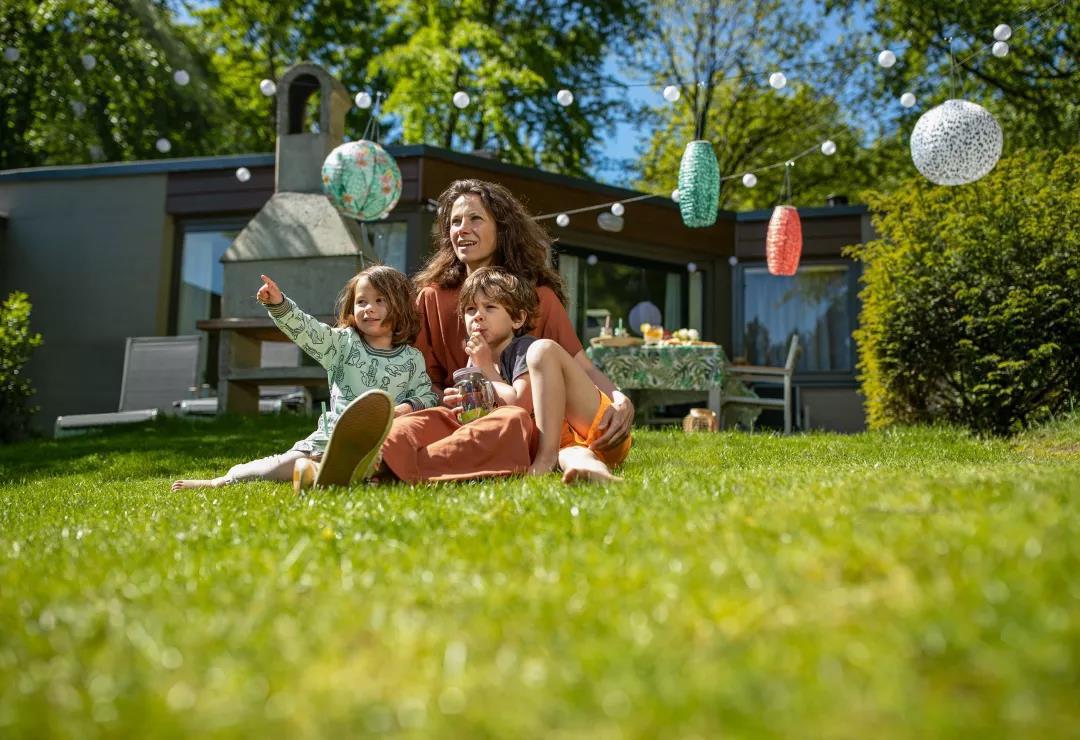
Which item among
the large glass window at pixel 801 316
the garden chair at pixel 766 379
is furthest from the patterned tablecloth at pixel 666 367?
the large glass window at pixel 801 316

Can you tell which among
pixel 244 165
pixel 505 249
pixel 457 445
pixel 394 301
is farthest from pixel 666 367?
pixel 457 445

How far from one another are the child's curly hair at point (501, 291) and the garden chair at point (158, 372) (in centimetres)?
749

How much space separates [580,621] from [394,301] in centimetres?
332

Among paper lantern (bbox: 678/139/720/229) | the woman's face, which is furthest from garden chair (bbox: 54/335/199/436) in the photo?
the woman's face

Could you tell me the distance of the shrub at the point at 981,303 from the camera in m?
7.67

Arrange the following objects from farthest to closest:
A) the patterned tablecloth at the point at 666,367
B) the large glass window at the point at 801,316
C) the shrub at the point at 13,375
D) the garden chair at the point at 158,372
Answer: the large glass window at the point at 801,316
the garden chair at the point at 158,372
the patterned tablecloth at the point at 666,367
the shrub at the point at 13,375

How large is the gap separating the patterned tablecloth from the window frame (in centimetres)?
436

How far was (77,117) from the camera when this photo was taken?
20.0 metres

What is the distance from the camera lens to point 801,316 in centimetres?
1457

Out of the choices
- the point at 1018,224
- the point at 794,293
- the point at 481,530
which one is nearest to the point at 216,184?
the point at 794,293

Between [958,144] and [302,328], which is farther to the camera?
[958,144]

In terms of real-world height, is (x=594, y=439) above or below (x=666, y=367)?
below

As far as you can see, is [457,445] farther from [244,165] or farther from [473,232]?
[244,165]

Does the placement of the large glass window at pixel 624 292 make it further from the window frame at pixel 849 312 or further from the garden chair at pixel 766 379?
the garden chair at pixel 766 379
